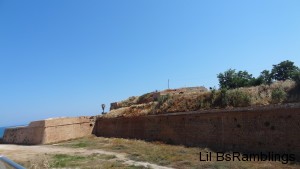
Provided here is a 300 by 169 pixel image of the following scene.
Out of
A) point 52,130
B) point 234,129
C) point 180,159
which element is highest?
point 234,129

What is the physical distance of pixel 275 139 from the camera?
11797mm

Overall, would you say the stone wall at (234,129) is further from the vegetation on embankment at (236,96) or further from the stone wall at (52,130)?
the stone wall at (52,130)

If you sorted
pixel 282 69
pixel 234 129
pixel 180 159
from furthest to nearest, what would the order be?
pixel 282 69, pixel 234 129, pixel 180 159

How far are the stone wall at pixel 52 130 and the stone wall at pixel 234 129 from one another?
7300mm

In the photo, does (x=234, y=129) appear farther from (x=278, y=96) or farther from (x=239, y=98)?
(x=278, y=96)

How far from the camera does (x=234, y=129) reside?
44.5 ft

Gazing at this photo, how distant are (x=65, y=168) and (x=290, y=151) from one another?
8.26m

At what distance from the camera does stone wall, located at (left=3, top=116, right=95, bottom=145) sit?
2356 centimetres

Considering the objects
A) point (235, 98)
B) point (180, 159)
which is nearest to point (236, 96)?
point (235, 98)

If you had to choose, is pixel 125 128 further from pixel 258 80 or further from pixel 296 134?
pixel 296 134

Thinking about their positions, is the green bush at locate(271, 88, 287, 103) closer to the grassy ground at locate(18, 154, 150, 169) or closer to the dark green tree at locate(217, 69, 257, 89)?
the grassy ground at locate(18, 154, 150, 169)

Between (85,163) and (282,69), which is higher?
(282,69)

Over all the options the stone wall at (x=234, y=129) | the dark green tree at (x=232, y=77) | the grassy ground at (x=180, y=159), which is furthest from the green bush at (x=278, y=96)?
the dark green tree at (x=232, y=77)

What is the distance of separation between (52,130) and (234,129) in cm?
1527
